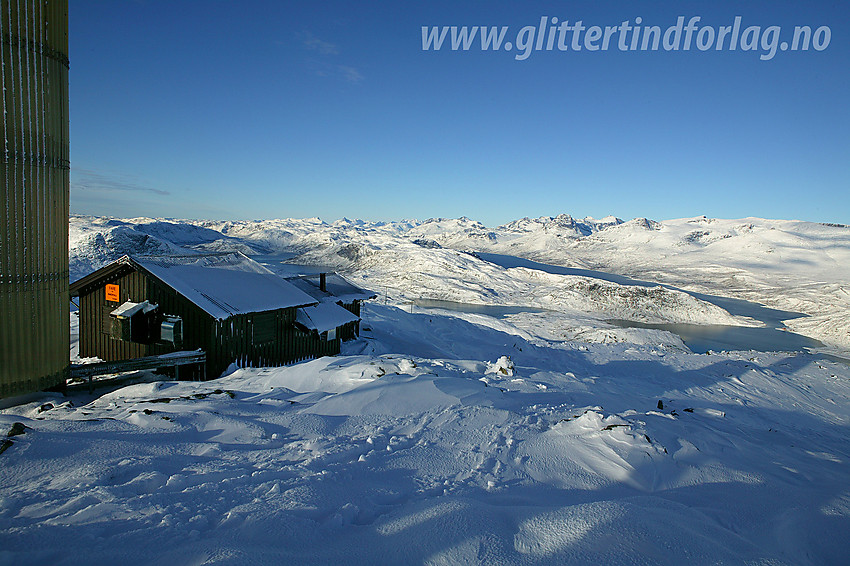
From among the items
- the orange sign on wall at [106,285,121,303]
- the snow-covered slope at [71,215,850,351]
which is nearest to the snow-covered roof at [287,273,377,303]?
the orange sign on wall at [106,285,121,303]

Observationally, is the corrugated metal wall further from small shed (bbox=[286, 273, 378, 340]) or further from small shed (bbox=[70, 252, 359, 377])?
small shed (bbox=[286, 273, 378, 340])

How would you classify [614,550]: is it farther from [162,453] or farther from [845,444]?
[845,444]

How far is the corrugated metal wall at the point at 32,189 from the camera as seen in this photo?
8094mm

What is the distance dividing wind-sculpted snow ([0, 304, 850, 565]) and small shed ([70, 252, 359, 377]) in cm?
282

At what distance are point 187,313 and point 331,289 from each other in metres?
8.97

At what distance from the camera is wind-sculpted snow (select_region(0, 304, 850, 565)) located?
3613mm

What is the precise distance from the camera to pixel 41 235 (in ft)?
28.6

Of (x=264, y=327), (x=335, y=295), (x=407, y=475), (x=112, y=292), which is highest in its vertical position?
(x=112, y=292)

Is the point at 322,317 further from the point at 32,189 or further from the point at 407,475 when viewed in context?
the point at 407,475

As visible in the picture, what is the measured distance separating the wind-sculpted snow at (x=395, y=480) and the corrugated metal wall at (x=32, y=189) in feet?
4.22

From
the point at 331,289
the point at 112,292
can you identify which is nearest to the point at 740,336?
the point at 331,289

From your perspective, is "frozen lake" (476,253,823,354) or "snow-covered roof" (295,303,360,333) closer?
"snow-covered roof" (295,303,360,333)

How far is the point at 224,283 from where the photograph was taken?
1488 cm

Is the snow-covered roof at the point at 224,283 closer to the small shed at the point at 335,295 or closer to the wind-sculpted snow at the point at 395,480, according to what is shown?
the small shed at the point at 335,295
